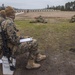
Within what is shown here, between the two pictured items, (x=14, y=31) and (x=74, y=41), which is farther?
(x=74, y=41)

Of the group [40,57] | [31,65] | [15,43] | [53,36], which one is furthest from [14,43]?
[53,36]

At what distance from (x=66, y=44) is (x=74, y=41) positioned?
0.35m

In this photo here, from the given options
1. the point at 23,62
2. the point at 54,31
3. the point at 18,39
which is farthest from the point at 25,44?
the point at 54,31

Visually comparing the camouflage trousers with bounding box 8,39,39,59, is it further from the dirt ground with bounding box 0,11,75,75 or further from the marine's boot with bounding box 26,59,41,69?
the dirt ground with bounding box 0,11,75,75

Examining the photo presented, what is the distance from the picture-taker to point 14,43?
5887 millimetres

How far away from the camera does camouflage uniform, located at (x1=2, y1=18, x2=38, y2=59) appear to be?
5801 mm

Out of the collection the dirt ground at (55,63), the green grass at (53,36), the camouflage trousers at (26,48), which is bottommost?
the dirt ground at (55,63)

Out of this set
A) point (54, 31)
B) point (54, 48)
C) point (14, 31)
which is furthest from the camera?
point (54, 31)

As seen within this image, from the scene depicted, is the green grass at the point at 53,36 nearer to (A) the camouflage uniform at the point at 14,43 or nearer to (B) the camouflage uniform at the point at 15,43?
(B) the camouflage uniform at the point at 15,43

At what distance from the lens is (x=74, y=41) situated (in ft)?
27.4

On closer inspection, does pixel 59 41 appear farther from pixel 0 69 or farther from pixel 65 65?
pixel 0 69

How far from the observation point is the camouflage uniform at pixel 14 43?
5.80 m

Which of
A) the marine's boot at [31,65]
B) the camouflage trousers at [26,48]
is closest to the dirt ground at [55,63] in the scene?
the marine's boot at [31,65]

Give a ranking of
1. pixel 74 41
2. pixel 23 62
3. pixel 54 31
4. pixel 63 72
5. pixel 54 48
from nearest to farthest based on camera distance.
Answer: pixel 63 72 < pixel 23 62 < pixel 54 48 < pixel 74 41 < pixel 54 31
